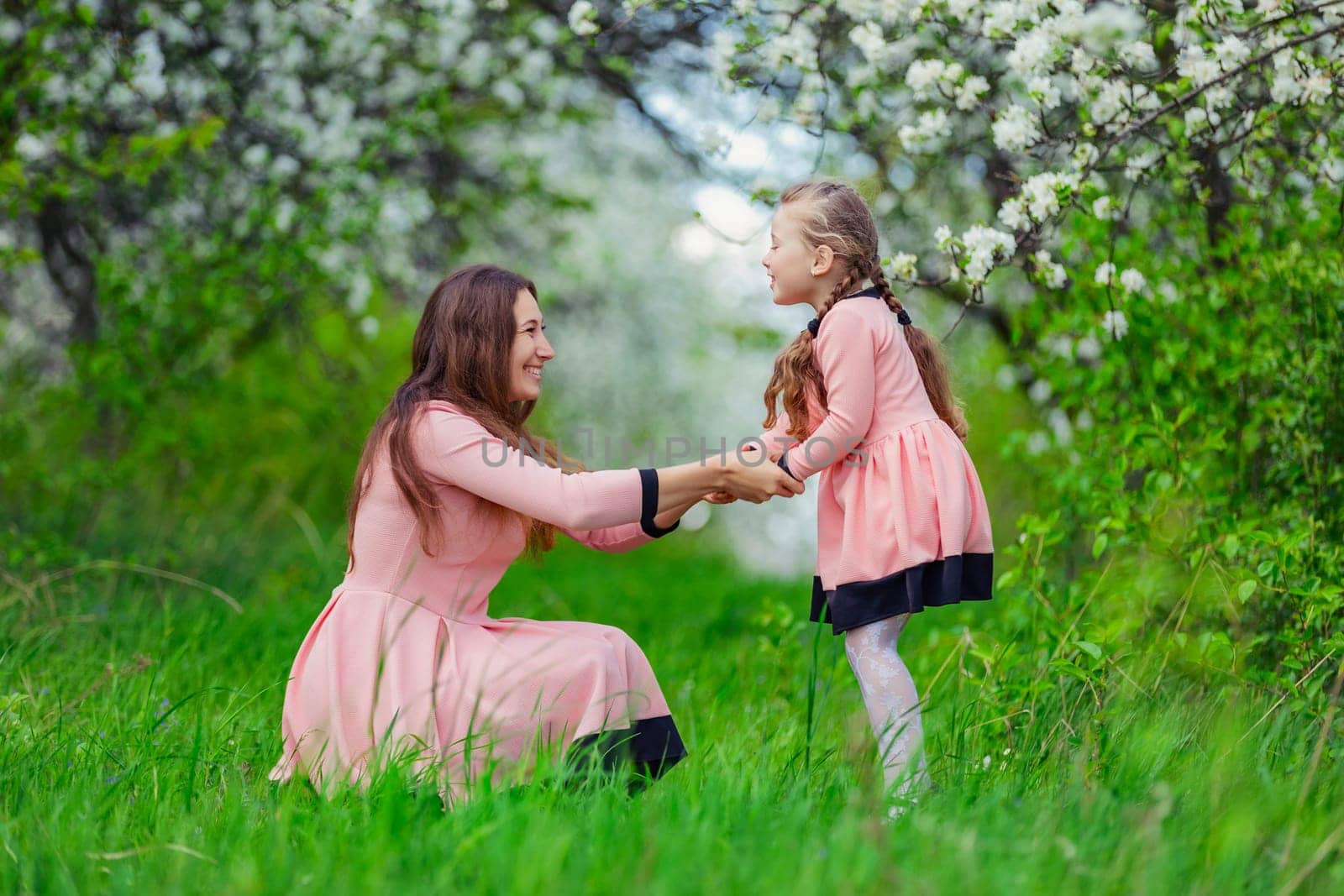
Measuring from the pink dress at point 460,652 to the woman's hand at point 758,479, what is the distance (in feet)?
0.63

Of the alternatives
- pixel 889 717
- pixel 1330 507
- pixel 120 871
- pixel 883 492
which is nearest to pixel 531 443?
pixel 883 492

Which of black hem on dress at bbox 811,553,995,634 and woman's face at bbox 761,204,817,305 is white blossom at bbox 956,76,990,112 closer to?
woman's face at bbox 761,204,817,305

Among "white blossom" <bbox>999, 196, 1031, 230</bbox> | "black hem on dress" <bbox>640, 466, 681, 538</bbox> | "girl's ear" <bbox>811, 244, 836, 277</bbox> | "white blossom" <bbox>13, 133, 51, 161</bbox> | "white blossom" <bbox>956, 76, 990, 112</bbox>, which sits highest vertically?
"white blossom" <bbox>956, 76, 990, 112</bbox>

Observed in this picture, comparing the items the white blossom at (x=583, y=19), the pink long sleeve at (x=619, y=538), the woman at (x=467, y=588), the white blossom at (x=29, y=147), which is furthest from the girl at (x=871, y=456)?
the white blossom at (x=29, y=147)

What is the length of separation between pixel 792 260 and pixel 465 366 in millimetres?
825

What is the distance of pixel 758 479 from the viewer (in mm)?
2727

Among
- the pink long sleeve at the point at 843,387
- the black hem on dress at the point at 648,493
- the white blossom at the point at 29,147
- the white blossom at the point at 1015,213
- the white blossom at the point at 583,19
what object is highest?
the white blossom at the point at 583,19

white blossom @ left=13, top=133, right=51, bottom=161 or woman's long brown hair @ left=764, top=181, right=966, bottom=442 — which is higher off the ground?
white blossom @ left=13, top=133, right=51, bottom=161

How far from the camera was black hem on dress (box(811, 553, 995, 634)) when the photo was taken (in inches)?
102

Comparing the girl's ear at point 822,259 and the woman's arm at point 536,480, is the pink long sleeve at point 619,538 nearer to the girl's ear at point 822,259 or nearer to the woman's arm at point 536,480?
the woman's arm at point 536,480

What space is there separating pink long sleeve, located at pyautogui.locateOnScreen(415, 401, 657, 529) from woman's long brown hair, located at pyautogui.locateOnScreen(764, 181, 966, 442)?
1.72 feet

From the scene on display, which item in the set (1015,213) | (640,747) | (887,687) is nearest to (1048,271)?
(1015,213)

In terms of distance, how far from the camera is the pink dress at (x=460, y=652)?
95.7 inches

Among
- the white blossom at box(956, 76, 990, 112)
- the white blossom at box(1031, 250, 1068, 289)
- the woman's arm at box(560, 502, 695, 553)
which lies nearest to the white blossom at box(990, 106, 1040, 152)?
the white blossom at box(956, 76, 990, 112)
